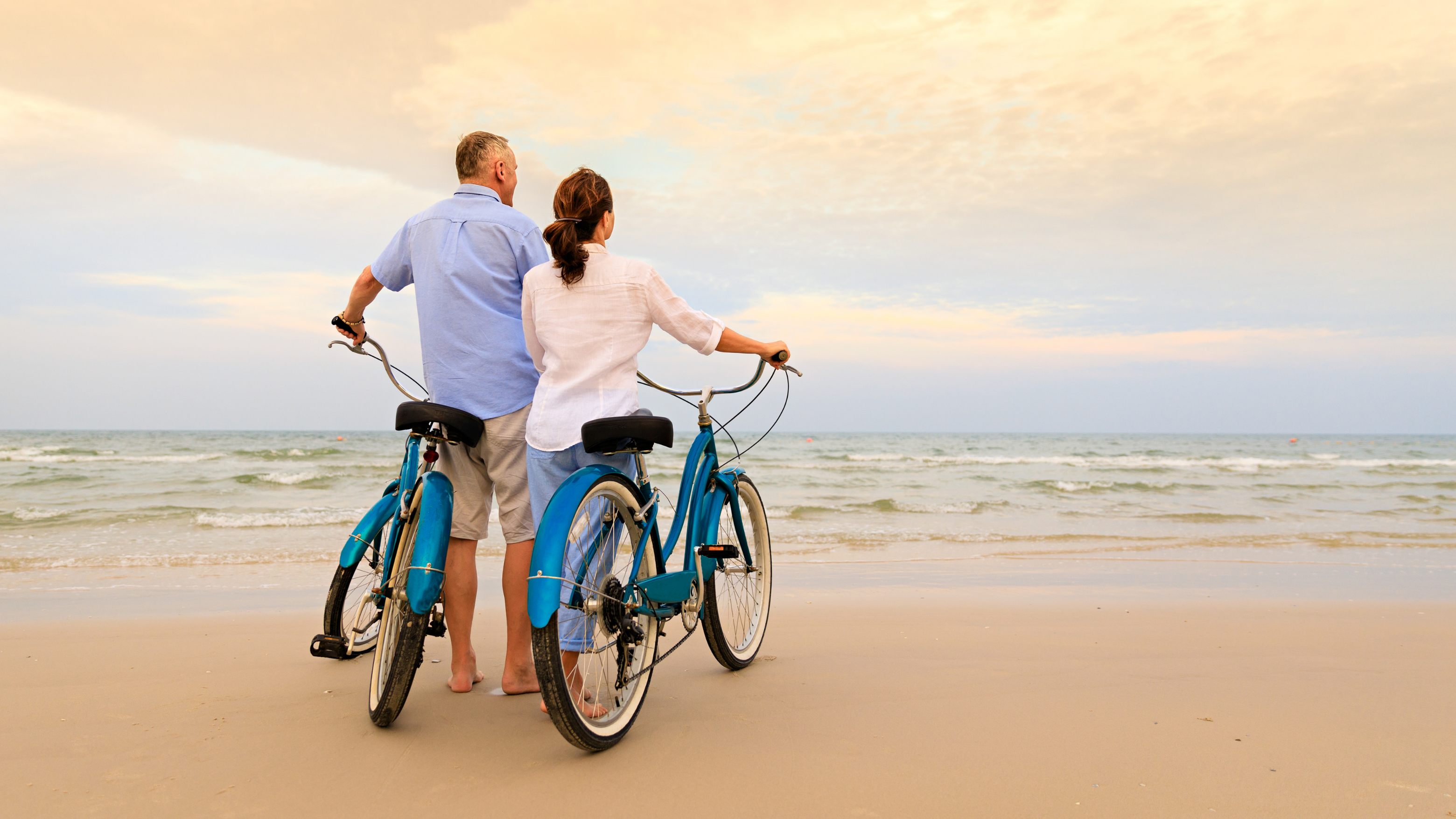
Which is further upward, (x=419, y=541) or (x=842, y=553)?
(x=419, y=541)

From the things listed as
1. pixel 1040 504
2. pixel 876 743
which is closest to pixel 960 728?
pixel 876 743

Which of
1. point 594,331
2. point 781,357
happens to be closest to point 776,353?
point 781,357

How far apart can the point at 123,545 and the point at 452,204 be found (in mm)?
6113

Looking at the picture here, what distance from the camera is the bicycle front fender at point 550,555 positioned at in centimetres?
196

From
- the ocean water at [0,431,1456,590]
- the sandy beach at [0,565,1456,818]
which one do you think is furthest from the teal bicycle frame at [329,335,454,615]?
the ocean water at [0,431,1456,590]

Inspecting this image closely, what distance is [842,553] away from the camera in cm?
664

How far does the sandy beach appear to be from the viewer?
195 cm

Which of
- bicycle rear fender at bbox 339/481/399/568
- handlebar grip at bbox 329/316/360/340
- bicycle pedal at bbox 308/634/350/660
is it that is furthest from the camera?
handlebar grip at bbox 329/316/360/340

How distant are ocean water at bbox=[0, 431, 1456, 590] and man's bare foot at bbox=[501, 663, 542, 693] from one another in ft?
9.91

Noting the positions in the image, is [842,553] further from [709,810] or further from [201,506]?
[201,506]

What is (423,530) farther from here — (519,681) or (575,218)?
(575,218)

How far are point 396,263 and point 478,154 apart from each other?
469 mm

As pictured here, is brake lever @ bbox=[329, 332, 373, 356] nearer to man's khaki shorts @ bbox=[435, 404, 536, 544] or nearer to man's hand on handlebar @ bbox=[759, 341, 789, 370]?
man's khaki shorts @ bbox=[435, 404, 536, 544]

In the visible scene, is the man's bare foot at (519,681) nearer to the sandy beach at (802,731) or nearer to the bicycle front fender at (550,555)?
the sandy beach at (802,731)
